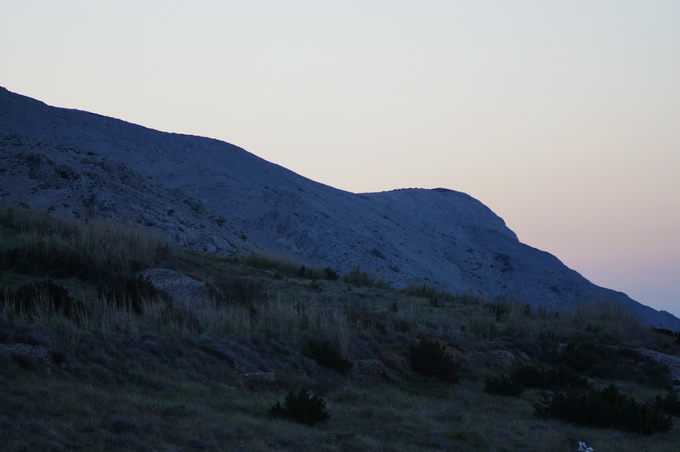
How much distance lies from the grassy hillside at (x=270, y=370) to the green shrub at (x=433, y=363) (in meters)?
0.03

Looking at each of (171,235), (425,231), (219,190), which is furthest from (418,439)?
(425,231)

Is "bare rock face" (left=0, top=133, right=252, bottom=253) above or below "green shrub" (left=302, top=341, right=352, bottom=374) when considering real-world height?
above

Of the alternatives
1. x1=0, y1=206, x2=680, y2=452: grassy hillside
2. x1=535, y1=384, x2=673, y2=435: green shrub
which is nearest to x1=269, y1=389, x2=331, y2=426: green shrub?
x1=0, y1=206, x2=680, y2=452: grassy hillside

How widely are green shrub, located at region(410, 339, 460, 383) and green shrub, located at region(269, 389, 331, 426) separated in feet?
15.5

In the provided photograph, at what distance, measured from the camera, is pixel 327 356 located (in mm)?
12406

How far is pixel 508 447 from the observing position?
360 inches

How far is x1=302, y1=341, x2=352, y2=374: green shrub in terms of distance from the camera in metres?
12.4

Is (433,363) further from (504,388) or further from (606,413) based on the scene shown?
(606,413)

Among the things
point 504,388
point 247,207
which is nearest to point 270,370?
point 504,388

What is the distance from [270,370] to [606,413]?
5.09 meters

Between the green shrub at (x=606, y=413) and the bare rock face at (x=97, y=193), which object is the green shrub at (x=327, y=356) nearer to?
the green shrub at (x=606, y=413)

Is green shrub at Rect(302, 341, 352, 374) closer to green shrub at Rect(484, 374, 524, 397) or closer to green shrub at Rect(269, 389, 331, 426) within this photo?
green shrub at Rect(484, 374, 524, 397)

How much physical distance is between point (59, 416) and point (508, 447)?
5.25m

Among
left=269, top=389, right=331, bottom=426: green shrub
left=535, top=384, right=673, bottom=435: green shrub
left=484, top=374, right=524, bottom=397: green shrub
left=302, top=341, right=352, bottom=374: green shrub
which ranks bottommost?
left=269, top=389, right=331, bottom=426: green shrub
